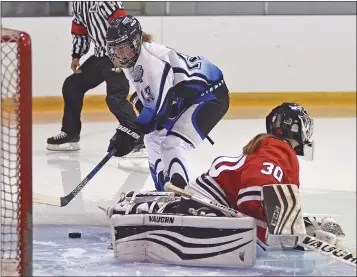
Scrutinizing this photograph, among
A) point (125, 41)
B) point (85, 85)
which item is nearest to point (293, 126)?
point (125, 41)

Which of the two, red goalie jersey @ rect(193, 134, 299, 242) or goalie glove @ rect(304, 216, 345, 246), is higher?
red goalie jersey @ rect(193, 134, 299, 242)

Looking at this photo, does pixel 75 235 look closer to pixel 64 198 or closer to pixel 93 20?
pixel 64 198

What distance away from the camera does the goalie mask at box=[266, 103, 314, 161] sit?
3.08 meters

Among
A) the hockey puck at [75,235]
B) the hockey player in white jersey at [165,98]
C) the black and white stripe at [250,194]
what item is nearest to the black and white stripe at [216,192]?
the black and white stripe at [250,194]

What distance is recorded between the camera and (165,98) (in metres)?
3.48

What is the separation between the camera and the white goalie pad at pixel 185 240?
2.88m

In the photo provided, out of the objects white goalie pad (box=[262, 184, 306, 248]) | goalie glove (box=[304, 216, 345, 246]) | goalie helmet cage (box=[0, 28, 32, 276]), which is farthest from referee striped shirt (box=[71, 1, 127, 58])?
white goalie pad (box=[262, 184, 306, 248])

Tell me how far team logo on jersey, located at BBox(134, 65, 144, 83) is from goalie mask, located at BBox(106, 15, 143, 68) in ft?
0.15

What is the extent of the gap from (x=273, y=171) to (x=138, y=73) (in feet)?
2.76

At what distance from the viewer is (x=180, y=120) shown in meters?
3.67

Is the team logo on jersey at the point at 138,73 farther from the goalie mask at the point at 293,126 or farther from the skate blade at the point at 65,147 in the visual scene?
the skate blade at the point at 65,147

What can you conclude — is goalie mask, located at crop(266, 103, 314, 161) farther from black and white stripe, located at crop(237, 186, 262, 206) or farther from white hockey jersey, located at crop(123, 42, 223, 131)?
white hockey jersey, located at crop(123, 42, 223, 131)

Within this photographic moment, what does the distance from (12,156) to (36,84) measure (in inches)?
128

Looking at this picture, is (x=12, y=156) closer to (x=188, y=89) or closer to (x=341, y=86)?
(x=188, y=89)
